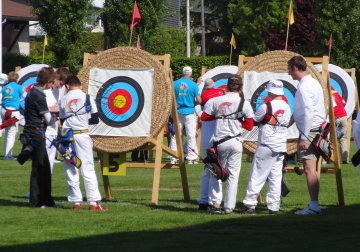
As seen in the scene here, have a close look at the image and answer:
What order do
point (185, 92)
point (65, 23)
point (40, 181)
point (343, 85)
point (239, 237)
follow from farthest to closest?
1. point (65, 23)
2. point (343, 85)
3. point (185, 92)
4. point (40, 181)
5. point (239, 237)

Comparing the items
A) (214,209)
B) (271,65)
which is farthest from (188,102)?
(214,209)

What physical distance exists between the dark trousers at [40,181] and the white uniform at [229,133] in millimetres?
2533

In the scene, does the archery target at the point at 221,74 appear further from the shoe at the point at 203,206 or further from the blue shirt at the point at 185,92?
the shoe at the point at 203,206

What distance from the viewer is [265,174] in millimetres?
12195

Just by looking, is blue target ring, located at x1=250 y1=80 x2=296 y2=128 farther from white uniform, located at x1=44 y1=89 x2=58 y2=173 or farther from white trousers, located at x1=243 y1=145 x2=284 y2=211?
white uniform, located at x1=44 y1=89 x2=58 y2=173

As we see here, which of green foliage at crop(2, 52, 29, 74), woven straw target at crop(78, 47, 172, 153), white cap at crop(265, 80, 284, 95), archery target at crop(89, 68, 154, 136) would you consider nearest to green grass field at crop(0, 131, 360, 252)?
woven straw target at crop(78, 47, 172, 153)

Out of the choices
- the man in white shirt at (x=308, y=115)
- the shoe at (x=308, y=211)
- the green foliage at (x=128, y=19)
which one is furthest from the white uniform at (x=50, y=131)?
the green foliage at (x=128, y=19)

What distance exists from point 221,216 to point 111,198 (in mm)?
2900

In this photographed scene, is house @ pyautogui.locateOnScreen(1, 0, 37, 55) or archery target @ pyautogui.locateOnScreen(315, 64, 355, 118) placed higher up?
house @ pyautogui.locateOnScreen(1, 0, 37, 55)

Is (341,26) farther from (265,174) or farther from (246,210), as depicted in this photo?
(265,174)

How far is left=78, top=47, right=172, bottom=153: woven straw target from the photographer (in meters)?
13.5

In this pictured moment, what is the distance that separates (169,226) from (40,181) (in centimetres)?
280

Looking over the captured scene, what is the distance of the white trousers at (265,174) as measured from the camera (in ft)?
40.0

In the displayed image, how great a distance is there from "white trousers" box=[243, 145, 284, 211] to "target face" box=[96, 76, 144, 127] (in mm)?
2322
